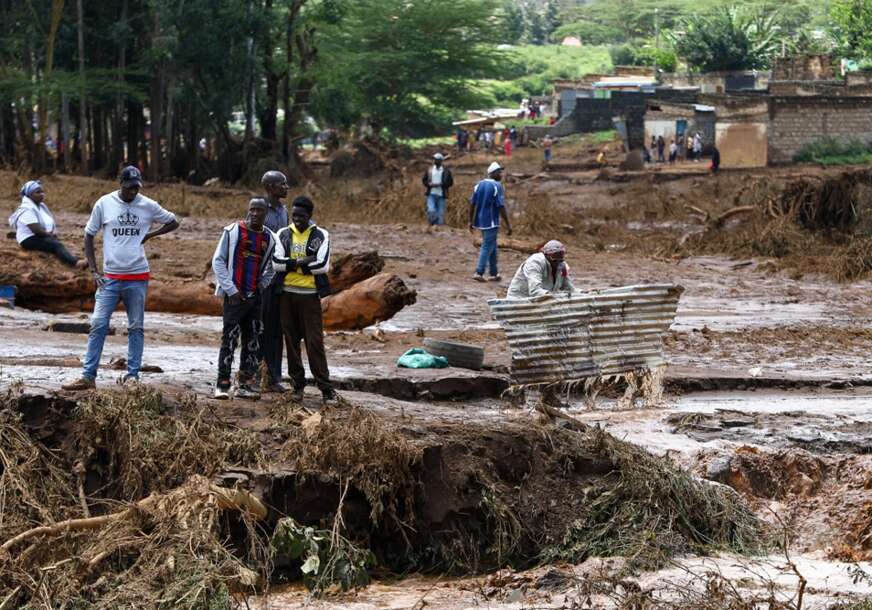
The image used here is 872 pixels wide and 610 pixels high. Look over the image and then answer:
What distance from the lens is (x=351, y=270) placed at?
15.0m

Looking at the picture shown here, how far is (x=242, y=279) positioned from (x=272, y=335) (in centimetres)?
52

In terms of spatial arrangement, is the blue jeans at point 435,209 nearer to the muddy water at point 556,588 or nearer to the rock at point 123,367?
the rock at point 123,367

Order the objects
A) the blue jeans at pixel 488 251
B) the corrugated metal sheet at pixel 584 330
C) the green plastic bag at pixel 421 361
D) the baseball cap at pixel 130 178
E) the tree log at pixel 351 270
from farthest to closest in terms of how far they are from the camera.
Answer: the blue jeans at pixel 488 251 → the tree log at pixel 351 270 → the green plastic bag at pixel 421 361 → the corrugated metal sheet at pixel 584 330 → the baseball cap at pixel 130 178

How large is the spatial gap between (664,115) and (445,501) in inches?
1466

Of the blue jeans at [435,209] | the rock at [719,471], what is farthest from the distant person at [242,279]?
the blue jeans at [435,209]

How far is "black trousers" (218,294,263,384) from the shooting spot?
9.55 m

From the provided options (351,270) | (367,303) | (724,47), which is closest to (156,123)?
(351,270)

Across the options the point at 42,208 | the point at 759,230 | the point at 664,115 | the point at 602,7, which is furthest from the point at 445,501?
the point at 602,7

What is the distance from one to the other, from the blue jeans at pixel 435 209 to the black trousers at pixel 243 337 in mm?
14794

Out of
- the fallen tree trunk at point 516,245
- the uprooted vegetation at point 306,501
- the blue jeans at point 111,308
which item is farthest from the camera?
the fallen tree trunk at point 516,245

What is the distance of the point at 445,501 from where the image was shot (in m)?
8.79

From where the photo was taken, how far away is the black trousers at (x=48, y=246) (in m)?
14.7

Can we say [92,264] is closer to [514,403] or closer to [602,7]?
[514,403]

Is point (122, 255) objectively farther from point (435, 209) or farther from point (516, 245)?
point (435, 209)
